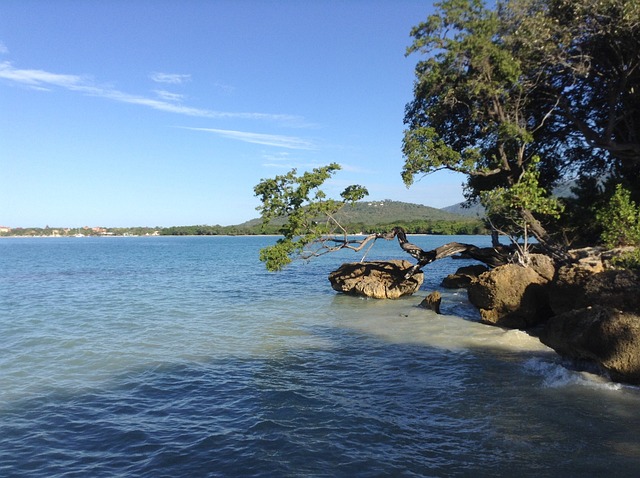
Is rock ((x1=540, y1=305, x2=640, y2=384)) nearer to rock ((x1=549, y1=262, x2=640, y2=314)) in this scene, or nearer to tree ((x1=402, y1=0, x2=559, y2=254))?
rock ((x1=549, y1=262, x2=640, y2=314))

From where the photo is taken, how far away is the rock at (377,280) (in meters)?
26.8

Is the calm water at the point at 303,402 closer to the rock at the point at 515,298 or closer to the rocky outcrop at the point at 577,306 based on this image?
the rocky outcrop at the point at 577,306

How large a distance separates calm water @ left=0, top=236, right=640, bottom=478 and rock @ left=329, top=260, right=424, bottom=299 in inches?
267

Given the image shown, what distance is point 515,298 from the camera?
1734 cm

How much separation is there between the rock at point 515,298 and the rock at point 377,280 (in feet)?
28.8

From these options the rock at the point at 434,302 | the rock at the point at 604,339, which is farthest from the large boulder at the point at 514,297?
the rock at the point at 604,339

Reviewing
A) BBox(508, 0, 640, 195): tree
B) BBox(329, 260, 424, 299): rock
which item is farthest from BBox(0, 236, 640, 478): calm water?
BBox(508, 0, 640, 195): tree

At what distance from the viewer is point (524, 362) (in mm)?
12664

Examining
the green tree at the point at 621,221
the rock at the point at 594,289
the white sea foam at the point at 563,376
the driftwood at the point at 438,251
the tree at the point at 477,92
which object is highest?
the tree at the point at 477,92

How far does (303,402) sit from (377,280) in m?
17.8

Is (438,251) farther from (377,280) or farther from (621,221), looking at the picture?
(621,221)

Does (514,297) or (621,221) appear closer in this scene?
(514,297)

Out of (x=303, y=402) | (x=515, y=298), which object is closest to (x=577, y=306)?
(x=515, y=298)

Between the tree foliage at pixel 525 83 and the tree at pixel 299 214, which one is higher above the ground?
the tree foliage at pixel 525 83
